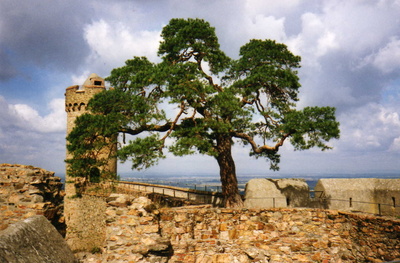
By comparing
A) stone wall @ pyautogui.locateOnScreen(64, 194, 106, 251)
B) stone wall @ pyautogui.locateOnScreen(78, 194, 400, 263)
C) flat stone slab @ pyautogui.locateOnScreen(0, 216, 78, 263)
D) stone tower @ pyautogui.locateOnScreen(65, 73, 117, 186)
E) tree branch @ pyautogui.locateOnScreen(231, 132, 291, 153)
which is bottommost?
stone wall @ pyautogui.locateOnScreen(64, 194, 106, 251)

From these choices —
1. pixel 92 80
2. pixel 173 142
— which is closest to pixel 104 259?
pixel 173 142

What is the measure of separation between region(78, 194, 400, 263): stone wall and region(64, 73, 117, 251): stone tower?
8.52m

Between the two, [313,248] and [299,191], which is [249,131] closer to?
[299,191]

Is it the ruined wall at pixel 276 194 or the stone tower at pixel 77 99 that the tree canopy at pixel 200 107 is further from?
the stone tower at pixel 77 99

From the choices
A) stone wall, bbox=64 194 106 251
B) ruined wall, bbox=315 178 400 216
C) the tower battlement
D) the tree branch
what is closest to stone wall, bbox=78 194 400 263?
ruined wall, bbox=315 178 400 216

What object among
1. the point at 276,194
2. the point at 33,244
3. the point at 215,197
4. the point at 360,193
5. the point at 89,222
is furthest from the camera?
the point at 89,222

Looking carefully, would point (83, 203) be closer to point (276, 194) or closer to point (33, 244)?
point (276, 194)

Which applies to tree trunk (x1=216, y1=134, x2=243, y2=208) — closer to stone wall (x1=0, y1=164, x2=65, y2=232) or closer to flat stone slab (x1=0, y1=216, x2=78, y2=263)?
stone wall (x1=0, y1=164, x2=65, y2=232)

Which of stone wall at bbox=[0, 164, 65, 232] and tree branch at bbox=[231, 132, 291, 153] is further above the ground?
tree branch at bbox=[231, 132, 291, 153]

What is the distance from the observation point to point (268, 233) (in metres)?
11.0

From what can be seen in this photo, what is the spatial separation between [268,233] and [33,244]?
930 centimetres

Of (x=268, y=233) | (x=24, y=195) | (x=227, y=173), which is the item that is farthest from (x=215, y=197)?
(x=24, y=195)

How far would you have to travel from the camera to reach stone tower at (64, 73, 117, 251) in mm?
18092

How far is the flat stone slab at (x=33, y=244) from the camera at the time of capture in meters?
3.11
